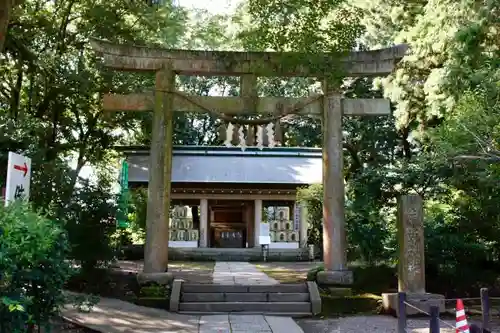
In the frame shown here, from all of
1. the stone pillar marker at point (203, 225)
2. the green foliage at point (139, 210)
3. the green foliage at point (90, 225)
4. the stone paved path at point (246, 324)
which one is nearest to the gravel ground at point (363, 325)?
the stone paved path at point (246, 324)

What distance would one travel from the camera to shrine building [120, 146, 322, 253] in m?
22.4

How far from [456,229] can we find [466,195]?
1.05 m

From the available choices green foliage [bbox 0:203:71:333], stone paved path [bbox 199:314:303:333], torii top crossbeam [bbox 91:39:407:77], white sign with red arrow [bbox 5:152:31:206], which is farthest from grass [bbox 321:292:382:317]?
white sign with red arrow [bbox 5:152:31:206]

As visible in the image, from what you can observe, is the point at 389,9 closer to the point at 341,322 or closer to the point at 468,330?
the point at 341,322

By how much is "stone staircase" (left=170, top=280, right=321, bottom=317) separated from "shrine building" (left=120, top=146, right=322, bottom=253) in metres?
11.6

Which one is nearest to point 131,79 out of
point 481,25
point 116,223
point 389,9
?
point 116,223

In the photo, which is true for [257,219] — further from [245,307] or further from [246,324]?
[246,324]

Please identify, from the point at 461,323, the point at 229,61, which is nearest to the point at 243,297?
the point at 229,61

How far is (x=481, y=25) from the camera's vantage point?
10508mm

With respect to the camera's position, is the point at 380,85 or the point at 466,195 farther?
the point at 380,85

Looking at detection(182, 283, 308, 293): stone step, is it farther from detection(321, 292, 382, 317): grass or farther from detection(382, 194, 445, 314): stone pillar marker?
detection(382, 194, 445, 314): stone pillar marker

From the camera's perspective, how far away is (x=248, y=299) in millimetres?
9977

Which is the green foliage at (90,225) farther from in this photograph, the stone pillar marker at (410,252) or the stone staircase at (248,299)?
the stone pillar marker at (410,252)

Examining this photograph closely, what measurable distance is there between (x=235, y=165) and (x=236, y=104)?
1232 centimetres
